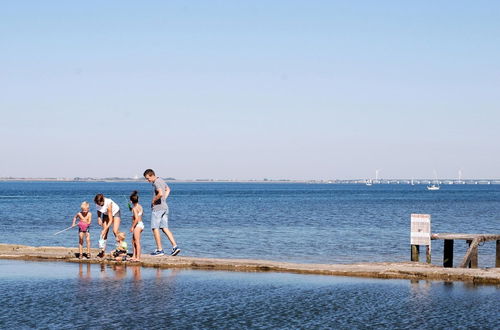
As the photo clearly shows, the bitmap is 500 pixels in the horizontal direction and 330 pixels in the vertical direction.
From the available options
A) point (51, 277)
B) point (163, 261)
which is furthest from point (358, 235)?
point (51, 277)

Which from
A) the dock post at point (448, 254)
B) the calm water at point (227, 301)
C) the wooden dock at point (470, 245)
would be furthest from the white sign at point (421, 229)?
the calm water at point (227, 301)

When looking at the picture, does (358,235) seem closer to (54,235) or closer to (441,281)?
(54,235)

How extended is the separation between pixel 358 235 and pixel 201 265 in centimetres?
2441

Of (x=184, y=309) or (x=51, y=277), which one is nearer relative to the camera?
(x=184, y=309)

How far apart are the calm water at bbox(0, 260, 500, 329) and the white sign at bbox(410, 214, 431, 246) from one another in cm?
584

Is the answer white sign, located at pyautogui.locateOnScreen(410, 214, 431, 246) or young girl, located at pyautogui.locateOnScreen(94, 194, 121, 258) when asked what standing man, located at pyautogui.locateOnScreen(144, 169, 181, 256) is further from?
white sign, located at pyautogui.locateOnScreen(410, 214, 431, 246)

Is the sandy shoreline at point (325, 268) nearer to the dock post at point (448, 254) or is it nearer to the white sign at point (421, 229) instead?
the white sign at point (421, 229)

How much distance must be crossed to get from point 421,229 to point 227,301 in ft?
34.8

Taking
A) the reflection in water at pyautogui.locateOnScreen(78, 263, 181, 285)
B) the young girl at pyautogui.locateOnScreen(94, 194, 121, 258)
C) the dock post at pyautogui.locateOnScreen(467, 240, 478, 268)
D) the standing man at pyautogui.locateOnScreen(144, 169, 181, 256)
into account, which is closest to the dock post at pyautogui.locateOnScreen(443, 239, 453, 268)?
the dock post at pyautogui.locateOnScreen(467, 240, 478, 268)

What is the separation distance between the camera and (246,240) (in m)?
39.4

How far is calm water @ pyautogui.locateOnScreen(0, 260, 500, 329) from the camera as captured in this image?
12727 mm

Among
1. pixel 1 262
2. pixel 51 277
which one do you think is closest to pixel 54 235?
pixel 1 262

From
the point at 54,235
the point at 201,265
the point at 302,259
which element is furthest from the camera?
the point at 54,235

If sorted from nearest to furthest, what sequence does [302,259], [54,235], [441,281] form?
1. [441,281]
2. [302,259]
3. [54,235]
